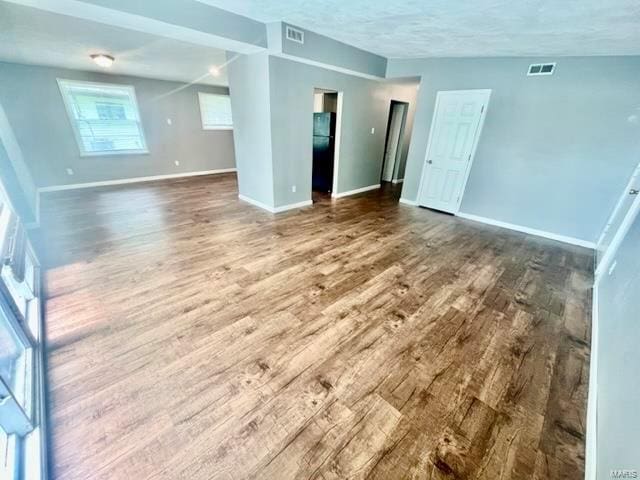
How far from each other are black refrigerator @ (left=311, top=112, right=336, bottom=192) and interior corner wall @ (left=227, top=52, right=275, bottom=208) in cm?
163

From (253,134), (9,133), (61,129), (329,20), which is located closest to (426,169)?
(329,20)

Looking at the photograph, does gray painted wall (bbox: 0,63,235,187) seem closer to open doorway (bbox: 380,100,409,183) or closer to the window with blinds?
the window with blinds

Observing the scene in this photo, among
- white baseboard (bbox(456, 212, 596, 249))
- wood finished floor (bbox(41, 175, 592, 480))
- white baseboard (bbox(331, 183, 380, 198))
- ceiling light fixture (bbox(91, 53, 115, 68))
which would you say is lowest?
wood finished floor (bbox(41, 175, 592, 480))

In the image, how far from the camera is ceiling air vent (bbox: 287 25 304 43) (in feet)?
10.7

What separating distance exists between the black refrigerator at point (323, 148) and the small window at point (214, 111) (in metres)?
3.02

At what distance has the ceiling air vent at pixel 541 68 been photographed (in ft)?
11.6

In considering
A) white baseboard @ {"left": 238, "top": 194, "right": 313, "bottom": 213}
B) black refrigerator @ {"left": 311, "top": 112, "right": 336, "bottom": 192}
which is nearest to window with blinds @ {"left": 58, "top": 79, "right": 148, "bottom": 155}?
white baseboard @ {"left": 238, "top": 194, "right": 313, "bottom": 213}

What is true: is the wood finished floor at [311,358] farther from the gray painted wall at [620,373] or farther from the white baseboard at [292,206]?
the white baseboard at [292,206]

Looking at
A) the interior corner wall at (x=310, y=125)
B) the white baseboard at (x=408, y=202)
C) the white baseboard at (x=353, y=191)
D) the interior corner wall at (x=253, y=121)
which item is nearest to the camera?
the interior corner wall at (x=253, y=121)

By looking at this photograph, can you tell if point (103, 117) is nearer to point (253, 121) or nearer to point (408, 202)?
point (253, 121)

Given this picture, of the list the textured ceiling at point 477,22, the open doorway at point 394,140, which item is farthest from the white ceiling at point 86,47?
the open doorway at point 394,140

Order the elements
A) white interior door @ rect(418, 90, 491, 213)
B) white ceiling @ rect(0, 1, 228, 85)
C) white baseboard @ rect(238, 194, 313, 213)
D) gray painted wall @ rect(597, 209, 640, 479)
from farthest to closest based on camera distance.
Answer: white baseboard @ rect(238, 194, 313, 213) < white interior door @ rect(418, 90, 491, 213) < white ceiling @ rect(0, 1, 228, 85) < gray painted wall @ rect(597, 209, 640, 479)

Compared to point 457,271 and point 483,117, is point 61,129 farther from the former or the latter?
point 483,117

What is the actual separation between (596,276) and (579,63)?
2835 mm
